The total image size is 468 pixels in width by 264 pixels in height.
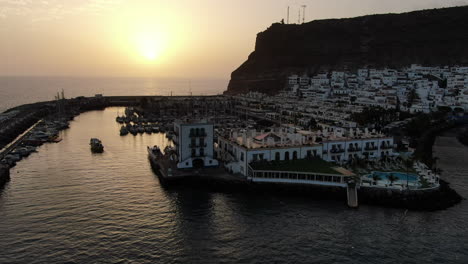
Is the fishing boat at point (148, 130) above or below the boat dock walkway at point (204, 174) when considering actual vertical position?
above

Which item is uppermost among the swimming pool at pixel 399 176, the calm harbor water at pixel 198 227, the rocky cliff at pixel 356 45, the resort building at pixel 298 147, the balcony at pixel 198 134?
the rocky cliff at pixel 356 45

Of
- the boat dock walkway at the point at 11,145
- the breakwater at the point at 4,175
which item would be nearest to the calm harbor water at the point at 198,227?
→ the breakwater at the point at 4,175

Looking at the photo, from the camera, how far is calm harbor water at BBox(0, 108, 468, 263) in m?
20.6

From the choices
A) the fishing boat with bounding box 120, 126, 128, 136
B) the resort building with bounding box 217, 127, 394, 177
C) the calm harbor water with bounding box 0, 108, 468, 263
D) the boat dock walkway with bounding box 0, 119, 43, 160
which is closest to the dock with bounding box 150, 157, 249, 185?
the resort building with bounding box 217, 127, 394, 177

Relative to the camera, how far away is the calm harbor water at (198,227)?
20578 millimetres

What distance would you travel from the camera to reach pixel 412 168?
1291 inches

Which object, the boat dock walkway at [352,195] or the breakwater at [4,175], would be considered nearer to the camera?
the boat dock walkway at [352,195]

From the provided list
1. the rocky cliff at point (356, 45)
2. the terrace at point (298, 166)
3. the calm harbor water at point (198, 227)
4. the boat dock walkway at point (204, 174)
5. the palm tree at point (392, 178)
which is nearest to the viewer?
the calm harbor water at point (198, 227)

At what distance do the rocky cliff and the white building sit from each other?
9933 cm

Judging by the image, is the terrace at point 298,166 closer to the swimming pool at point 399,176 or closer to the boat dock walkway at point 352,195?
the boat dock walkway at point 352,195

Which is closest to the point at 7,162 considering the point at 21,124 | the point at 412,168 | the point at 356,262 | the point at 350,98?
the point at 21,124

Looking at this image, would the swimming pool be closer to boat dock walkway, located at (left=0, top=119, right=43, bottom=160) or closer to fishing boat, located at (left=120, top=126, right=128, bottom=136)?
boat dock walkway, located at (left=0, top=119, right=43, bottom=160)

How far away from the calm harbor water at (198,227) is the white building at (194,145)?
354 cm

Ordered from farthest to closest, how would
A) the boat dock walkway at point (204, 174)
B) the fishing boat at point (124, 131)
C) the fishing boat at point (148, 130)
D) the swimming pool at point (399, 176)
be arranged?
the fishing boat at point (148, 130) < the fishing boat at point (124, 131) < the boat dock walkway at point (204, 174) < the swimming pool at point (399, 176)
